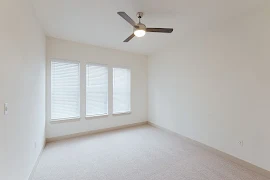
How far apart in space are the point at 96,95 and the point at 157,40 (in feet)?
7.92

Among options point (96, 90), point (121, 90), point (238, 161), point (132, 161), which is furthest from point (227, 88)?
point (96, 90)

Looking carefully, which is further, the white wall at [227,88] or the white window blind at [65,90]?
the white window blind at [65,90]

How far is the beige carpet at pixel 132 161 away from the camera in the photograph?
6.99 ft

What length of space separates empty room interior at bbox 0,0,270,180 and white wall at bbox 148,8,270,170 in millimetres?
18

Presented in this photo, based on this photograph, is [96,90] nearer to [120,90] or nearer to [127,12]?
[120,90]

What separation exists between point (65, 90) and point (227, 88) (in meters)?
3.90

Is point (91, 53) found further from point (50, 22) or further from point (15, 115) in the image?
point (15, 115)

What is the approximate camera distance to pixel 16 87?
1.59 meters

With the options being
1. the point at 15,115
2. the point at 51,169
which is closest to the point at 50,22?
the point at 15,115

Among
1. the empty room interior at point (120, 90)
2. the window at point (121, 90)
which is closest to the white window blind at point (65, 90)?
the empty room interior at point (120, 90)

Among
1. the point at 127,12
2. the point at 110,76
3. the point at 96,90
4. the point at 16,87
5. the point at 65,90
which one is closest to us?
the point at 16,87

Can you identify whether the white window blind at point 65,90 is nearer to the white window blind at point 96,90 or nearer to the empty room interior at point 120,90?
the empty room interior at point 120,90

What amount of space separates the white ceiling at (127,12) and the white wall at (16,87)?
0.53 metres

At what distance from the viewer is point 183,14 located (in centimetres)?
240
